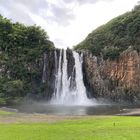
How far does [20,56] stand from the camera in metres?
79.1

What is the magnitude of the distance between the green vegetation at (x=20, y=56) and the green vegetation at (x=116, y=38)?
11.6m

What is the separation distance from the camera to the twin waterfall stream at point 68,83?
7512 cm

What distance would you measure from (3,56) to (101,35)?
87.1 feet

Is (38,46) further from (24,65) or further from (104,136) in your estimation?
(104,136)

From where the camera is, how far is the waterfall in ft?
246

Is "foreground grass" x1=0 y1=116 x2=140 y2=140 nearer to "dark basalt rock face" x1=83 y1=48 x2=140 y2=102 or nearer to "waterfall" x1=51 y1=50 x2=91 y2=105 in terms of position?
"dark basalt rock face" x1=83 y1=48 x2=140 y2=102

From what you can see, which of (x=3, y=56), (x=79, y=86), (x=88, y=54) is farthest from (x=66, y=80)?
(x=3, y=56)

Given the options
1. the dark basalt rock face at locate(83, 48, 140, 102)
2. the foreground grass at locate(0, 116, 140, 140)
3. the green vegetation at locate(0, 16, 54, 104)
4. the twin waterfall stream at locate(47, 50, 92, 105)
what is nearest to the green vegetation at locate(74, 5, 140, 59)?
the dark basalt rock face at locate(83, 48, 140, 102)

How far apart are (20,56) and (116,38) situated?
23115 millimetres

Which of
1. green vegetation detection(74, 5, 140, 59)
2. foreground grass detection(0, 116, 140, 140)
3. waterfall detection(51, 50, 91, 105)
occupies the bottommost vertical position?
foreground grass detection(0, 116, 140, 140)

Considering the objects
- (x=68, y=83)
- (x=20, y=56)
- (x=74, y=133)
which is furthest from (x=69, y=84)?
(x=74, y=133)

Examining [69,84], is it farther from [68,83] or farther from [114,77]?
[114,77]

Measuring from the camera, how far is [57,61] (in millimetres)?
78812

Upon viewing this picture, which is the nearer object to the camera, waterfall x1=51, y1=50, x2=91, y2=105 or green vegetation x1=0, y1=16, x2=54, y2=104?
green vegetation x1=0, y1=16, x2=54, y2=104
